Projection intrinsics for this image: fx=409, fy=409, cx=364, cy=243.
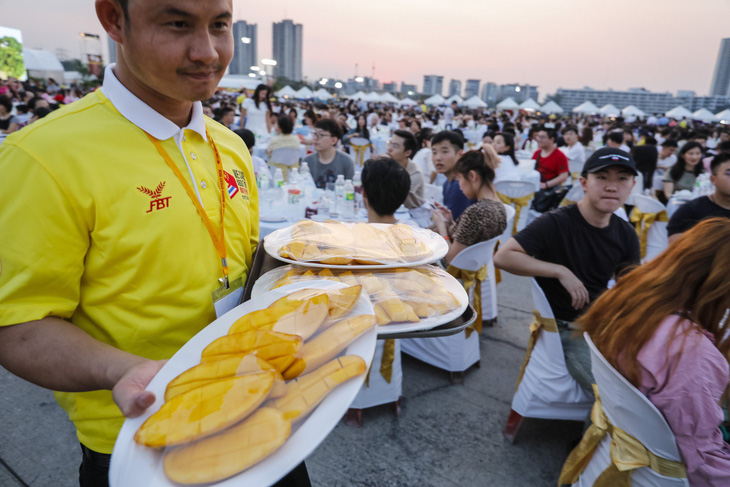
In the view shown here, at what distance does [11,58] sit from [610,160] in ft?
116

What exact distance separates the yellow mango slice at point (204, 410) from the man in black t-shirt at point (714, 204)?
13.4 ft

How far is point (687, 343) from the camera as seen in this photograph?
1.59 metres

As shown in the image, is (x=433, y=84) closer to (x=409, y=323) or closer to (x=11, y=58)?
(x=11, y=58)

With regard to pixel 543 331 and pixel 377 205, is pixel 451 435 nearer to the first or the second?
pixel 543 331

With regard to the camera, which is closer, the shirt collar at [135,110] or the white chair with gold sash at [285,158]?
the shirt collar at [135,110]

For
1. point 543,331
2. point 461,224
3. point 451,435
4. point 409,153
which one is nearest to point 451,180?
point 409,153

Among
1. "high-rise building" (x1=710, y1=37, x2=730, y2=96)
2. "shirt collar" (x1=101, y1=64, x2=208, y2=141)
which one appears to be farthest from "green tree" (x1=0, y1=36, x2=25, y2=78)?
"high-rise building" (x1=710, y1=37, x2=730, y2=96)

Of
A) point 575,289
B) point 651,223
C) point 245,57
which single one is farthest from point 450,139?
point 245,57

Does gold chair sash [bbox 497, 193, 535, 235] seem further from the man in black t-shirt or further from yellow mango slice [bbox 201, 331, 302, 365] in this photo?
yellow mango slice [bbox 201, 331, 302, 365]

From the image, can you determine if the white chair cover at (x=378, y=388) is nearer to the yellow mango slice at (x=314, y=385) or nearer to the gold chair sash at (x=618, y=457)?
the gold chair sash at (x=618, y=457)

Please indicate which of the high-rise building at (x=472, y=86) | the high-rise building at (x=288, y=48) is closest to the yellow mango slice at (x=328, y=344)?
the high-rise building at (x=288, y=48)

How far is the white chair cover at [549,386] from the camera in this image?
255 centimetres

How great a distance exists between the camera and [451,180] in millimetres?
4820

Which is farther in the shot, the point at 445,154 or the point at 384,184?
the point at 445,154
